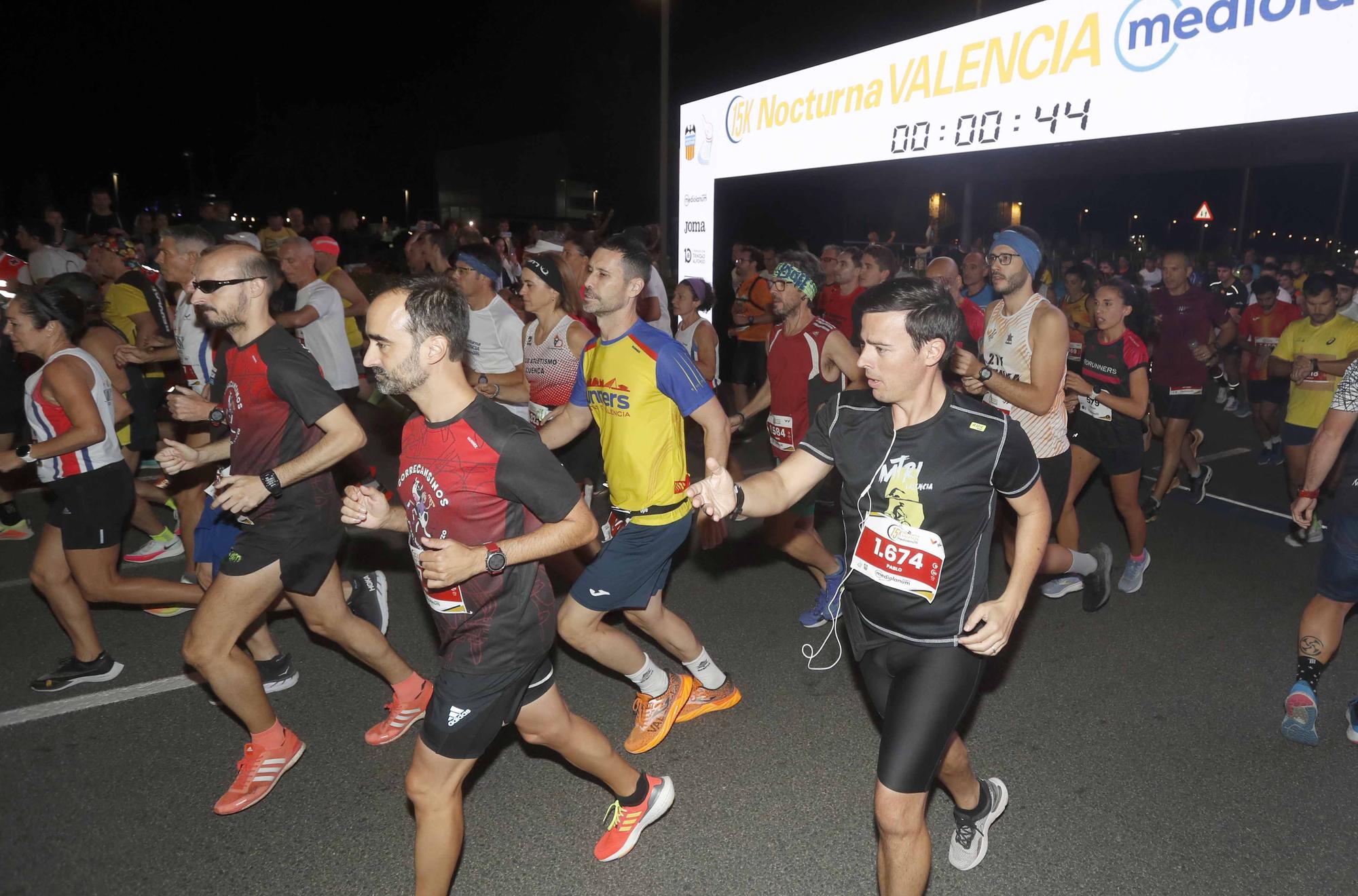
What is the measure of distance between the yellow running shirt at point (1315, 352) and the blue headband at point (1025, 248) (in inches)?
112

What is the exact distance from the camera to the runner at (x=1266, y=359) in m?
8.82

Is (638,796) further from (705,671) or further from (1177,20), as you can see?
(1177,20)

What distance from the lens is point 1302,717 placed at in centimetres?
404

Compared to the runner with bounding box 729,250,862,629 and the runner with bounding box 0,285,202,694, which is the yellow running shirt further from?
the runner with bounding box 0,285,202,694

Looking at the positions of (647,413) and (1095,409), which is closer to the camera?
(647,413)

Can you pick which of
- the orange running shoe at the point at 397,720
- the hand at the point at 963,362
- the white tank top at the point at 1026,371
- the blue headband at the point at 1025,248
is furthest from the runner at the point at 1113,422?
the orange running shoe at the point at 397,720

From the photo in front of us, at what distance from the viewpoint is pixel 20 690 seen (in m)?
4.47

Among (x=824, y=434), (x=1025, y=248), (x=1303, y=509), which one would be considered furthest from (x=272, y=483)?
(x=1303, y=509)

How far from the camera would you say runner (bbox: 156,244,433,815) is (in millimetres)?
3432

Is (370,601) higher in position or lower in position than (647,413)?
lower

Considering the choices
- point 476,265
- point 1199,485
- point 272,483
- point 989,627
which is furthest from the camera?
point 1199,485

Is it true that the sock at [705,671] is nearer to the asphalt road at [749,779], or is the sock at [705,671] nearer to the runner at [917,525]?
the asphalt road at [749,779]

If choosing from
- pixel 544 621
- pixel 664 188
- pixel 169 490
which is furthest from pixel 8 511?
pixel 664 188

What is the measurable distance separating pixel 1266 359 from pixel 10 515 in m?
11.4
